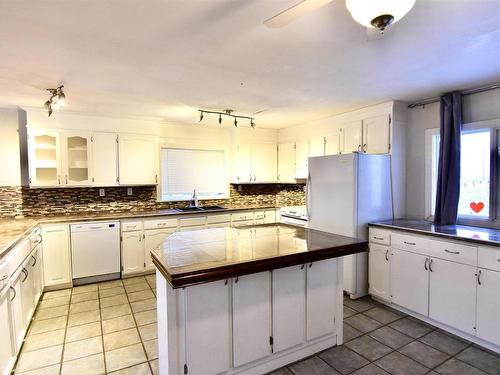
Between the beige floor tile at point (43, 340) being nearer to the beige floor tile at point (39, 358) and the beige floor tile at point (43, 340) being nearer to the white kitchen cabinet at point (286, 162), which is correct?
the beige floor tile at point (39, 358)

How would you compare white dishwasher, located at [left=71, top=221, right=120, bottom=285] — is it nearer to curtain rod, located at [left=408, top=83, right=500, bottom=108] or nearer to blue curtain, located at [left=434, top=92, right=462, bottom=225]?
blue curtain, located at [left=434, top=92, right=462, bottom=225]

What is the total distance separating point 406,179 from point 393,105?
37.8 inches

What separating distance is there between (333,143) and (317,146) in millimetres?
326

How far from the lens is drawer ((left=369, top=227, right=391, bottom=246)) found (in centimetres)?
315

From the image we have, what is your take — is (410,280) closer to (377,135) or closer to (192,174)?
(377,135)

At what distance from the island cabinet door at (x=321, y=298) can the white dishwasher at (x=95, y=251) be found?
286 centimetres

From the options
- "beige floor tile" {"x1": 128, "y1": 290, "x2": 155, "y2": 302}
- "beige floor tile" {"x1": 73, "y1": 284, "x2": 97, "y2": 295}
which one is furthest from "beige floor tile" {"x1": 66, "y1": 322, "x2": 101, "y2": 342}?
"beige floor tile" {"x1": 73, "y1": 284, "x2": 97, "y2": 295}

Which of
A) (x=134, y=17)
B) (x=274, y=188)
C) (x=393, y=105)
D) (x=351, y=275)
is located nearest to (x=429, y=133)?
(x=393, y=105)

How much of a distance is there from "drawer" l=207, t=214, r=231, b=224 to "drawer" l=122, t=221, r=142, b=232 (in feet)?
3.40

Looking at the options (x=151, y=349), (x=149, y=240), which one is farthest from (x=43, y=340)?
(x=149, y=240)

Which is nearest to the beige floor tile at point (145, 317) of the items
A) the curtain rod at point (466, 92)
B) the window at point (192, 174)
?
the window at point (192, 174)

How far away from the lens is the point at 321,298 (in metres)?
2.31

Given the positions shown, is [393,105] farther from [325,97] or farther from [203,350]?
[203,350]

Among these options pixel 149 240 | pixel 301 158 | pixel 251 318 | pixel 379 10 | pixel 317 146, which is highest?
pixel 379 10
